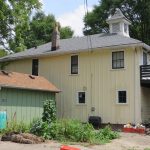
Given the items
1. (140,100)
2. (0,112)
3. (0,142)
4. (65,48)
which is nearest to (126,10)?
(65,48)

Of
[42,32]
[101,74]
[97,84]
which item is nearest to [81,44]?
[101,74]

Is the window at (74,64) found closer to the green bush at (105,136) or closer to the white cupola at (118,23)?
the white cupola at (118,23)

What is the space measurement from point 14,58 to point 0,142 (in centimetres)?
1760

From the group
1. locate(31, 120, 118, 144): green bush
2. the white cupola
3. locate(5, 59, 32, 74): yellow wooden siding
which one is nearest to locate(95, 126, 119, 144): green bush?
locate(31, 120, 118, 144): green bush

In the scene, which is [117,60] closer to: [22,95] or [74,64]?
[74,64]

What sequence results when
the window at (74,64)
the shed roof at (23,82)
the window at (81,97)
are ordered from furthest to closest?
the window at (74,64)
the window at (81,97)
the shed roof at (23,82)

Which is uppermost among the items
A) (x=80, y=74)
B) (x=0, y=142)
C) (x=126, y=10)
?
(x=126, y=10)

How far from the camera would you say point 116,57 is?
91.8 feet

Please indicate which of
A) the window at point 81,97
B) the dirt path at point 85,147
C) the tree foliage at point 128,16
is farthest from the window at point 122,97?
the tree foliage at point 128,16

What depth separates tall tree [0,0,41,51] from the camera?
28.3m

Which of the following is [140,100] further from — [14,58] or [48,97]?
[14,58]

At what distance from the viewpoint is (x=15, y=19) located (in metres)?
28.6

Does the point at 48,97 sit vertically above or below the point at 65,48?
below

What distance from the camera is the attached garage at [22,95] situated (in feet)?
77.2
